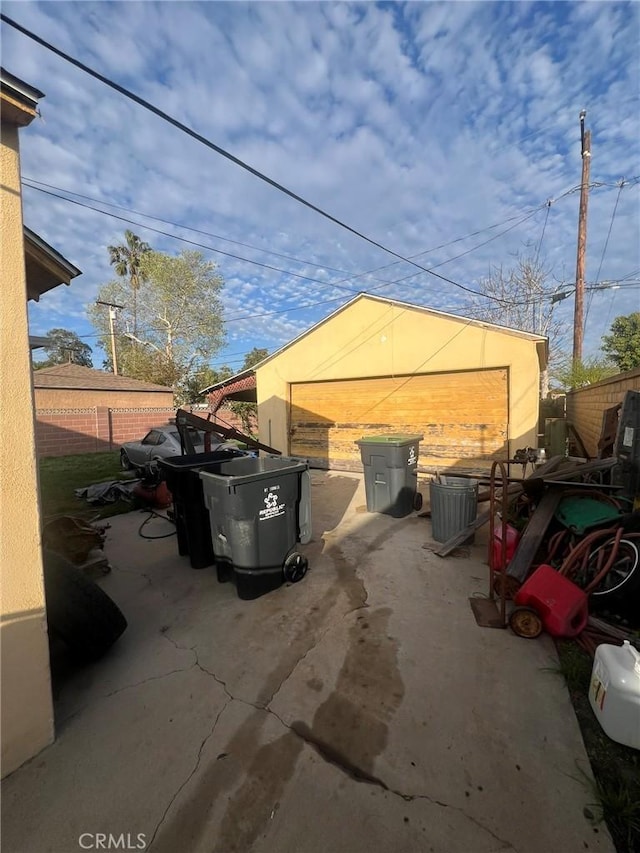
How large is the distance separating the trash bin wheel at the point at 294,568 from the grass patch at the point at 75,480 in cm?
242

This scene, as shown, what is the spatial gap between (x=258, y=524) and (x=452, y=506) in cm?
271

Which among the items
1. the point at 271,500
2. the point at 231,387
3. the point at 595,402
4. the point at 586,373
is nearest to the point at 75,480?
the point at 231,387

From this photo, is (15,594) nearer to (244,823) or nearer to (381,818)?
(244,823)

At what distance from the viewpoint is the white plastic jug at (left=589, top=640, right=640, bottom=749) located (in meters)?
1.79

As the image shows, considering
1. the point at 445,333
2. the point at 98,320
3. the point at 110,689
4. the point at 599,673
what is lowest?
the point at 110,689

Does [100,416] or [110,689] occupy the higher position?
[100,416]

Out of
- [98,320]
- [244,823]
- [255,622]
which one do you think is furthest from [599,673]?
[98,320]

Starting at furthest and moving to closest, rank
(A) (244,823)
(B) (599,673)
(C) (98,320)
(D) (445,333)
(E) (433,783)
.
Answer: (C) (98,320), (D) (445,333), (B) (599,673), (E) (433,783), (A) (244,823)

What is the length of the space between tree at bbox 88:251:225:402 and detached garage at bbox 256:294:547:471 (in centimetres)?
1554

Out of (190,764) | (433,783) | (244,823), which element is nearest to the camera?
(244,823)

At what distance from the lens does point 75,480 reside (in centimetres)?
932

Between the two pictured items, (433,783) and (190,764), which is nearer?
(433,783)

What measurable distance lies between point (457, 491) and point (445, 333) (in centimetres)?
523

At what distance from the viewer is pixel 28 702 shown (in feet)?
6.02
